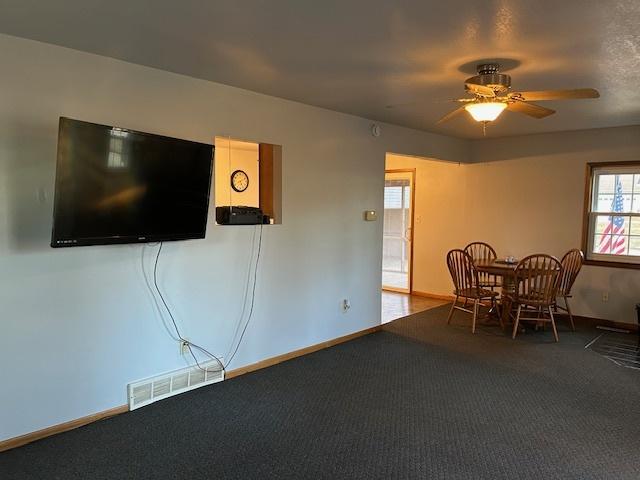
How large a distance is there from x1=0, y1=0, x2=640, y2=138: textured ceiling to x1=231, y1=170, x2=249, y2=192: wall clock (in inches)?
78.2

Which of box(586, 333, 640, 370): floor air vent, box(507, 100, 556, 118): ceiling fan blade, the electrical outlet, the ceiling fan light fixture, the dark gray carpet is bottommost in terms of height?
the dark gray carpet

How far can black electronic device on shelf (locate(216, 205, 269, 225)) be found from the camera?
3.71m

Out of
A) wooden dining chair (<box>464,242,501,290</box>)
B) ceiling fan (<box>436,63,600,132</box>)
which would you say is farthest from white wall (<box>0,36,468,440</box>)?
wooden dining chair (<box>464,242,501,290</box>)

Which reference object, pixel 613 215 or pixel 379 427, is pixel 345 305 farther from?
pixel 613 215

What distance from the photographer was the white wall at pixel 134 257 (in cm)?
266

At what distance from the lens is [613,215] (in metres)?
5.55

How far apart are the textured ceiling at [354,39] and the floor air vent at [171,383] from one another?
2189 mm

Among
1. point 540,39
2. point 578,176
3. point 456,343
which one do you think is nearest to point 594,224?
point 578,176

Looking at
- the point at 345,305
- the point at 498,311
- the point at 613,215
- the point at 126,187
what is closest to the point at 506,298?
the point at 498,311

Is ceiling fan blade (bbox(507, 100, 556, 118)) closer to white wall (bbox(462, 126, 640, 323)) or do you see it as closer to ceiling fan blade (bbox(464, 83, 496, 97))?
ceiling fan blade (bbox(464, 83, 496, 97))

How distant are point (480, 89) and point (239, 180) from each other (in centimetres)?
339

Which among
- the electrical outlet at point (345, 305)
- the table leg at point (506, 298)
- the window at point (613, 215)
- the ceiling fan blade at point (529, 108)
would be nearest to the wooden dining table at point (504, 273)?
the table leg at point (506, 298)

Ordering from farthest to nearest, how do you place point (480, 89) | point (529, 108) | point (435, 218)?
point (435, 218), point (529, 108), point (480, 89)

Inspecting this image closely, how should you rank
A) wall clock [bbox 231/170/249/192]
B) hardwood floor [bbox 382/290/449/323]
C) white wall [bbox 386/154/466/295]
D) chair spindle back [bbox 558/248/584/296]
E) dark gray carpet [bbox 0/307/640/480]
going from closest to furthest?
dark gray carpet [bbox 0/307/640/480] < chair spindle back [bbox 558/248/584/296] < wall clock [bbox 231/170/249/192] < hardwood floor [bbox 382/290/449/323] < white wall [bbox 386/154/466/295]
